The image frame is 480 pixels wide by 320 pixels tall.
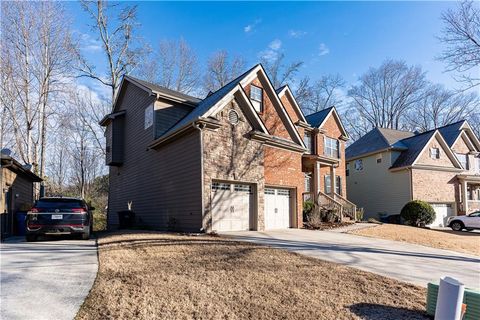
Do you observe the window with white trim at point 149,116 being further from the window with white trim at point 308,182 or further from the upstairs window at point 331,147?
the upstairs window at point 331,147

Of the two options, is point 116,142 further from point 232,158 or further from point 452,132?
point 452,132

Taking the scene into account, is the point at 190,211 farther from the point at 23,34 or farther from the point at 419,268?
the point at 23,34

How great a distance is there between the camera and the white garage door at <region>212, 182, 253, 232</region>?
13.6m

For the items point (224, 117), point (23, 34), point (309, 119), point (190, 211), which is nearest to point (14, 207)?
point (190, 211)

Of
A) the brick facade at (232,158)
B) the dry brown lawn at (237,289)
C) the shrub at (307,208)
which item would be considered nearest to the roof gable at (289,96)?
the shrub at (307,208)

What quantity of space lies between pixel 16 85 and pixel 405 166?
29.5 m

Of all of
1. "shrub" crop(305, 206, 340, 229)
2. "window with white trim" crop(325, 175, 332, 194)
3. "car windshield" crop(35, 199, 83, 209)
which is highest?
"window with white trim" crop(325, 175, 332, 194)

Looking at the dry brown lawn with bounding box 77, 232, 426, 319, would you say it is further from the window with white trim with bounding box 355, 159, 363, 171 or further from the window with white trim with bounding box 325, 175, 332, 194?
the window with white trim with bounding box 355, 159, 363, 171

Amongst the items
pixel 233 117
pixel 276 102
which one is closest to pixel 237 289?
pixel 233 117

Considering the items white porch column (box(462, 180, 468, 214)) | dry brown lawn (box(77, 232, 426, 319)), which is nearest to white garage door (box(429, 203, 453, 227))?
white porch column (box(462, 180, 468, 214))

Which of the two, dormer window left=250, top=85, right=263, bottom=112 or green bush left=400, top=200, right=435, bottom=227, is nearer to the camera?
dormer window left=250, top=85, right=263, bottom=112

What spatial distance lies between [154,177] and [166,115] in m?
3.18

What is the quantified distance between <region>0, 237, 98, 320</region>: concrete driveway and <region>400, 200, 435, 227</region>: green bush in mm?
22628

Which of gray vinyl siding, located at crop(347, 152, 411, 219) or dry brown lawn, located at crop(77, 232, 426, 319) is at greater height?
gray vinyl siding, located at crop(347, 152, 411, 219)
